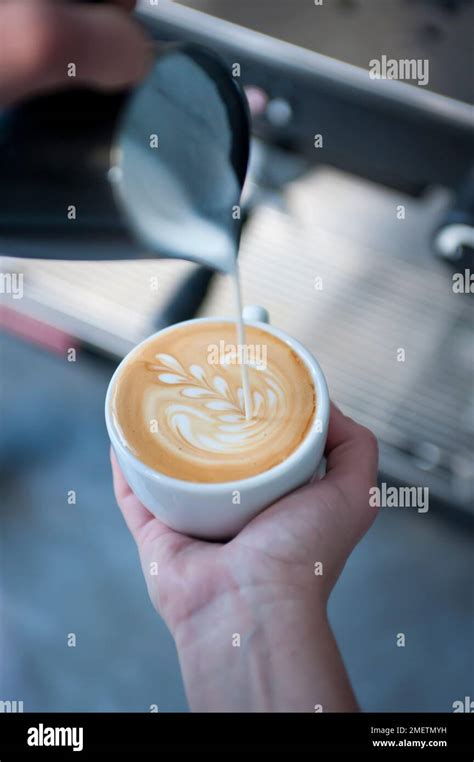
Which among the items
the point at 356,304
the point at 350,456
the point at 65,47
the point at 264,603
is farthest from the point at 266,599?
the point at 356,304

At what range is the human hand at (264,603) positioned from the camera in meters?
0.46

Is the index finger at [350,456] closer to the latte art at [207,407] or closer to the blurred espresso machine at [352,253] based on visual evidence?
the latte art at [207,407]

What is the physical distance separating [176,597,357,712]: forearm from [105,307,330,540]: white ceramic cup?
5 cm

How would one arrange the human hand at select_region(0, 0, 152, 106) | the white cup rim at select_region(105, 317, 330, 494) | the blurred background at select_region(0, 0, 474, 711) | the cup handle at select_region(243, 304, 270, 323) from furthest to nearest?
the blurred background at select_region(0, 0, 474, 711), the cup handle at select_region(243, 304, 270, 323), the white cup rim at select_region(105, 317, 330, 494), the human hand at select_region(0, 0, 152, 106)

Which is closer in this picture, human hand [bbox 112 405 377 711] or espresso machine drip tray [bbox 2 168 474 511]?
human hand [bbox 112 405 377 711]

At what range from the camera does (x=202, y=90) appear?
1.50ft

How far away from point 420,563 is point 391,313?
0.27 meters

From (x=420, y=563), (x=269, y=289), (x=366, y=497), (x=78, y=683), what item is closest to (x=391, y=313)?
(x=269, y=289)

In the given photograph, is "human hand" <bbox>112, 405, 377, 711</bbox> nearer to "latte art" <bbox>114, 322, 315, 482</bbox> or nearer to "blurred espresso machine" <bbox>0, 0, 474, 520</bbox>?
"latte art" <bbox>114, 322, 315, 482</bbox>

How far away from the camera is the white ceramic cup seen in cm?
45

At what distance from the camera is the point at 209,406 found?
50cm

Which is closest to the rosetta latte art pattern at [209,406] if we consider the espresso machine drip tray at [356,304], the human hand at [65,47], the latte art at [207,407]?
the latte art at [207,407]

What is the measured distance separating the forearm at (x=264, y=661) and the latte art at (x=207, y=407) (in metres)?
0.09

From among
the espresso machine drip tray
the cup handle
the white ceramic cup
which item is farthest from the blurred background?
the white ceramic cup
